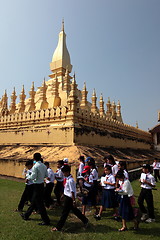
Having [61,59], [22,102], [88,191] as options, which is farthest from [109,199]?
[61,59]

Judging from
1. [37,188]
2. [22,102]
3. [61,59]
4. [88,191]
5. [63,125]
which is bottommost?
[88,191]

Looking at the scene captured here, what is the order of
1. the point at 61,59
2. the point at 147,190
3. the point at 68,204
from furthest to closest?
the point at 61,59, the point at 147,190, the point at 68,204

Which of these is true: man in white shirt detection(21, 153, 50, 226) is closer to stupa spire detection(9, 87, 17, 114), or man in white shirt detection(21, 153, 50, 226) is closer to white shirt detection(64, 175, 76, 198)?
white shirt detection(64, 175, 76, 198)

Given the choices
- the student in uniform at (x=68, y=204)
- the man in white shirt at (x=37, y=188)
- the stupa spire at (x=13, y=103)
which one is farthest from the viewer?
the stupa spire at (x=13, y=103)

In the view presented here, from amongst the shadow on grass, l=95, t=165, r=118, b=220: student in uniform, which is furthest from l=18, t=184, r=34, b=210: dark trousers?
l=95, t=165, r=118, b=220: student in uniform

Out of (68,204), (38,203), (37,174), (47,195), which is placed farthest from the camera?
(47,195)

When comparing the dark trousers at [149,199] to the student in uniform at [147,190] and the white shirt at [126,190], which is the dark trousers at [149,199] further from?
the white shirt at [126,190]

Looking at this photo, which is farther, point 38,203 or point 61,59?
point 61,59

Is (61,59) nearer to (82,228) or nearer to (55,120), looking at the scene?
(55,120)

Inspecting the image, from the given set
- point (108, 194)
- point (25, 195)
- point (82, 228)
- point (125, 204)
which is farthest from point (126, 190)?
point (25, 195)

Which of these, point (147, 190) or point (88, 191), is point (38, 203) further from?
point (147, 190)

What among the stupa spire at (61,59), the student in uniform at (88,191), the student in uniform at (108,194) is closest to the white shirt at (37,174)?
the student in uniform at (88,191)

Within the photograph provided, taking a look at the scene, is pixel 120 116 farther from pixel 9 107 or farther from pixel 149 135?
pixel 9 107

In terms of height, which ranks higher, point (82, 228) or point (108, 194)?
point (108, 194)
